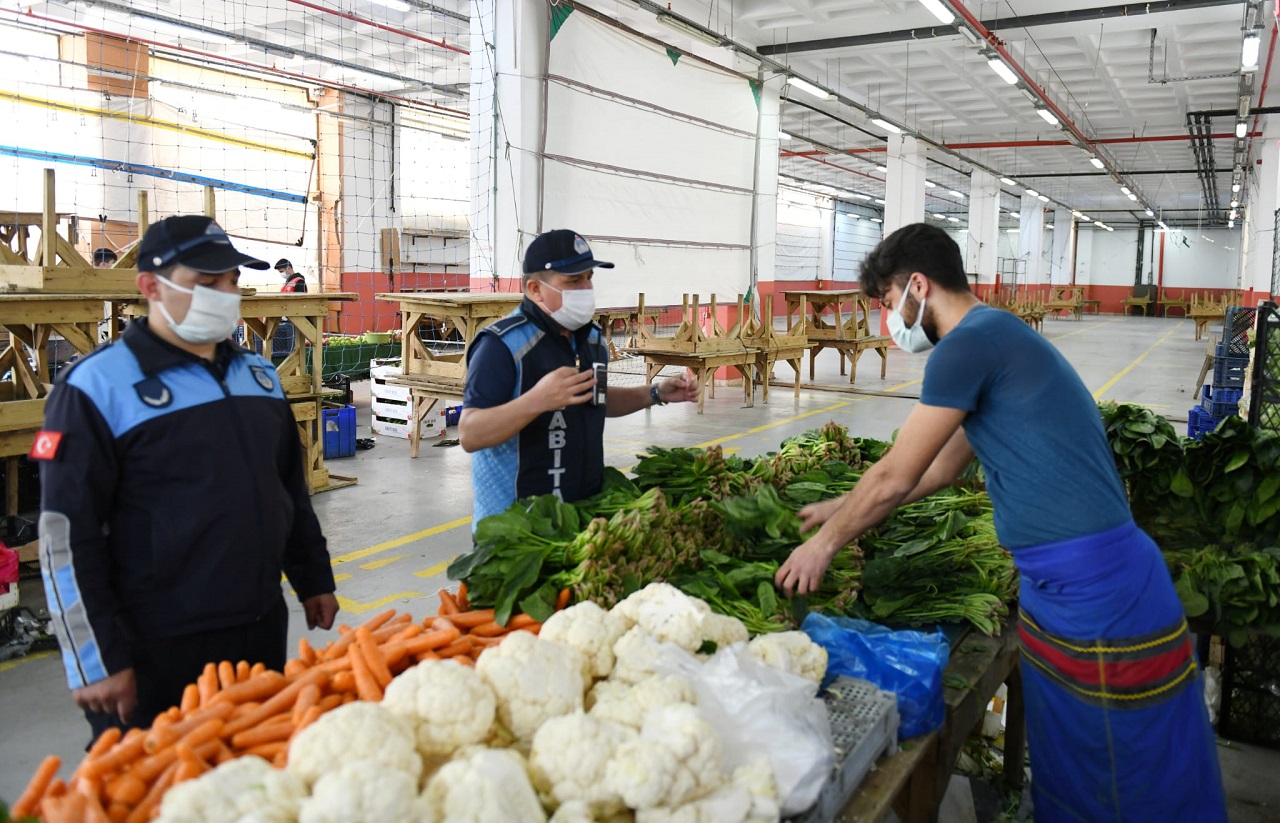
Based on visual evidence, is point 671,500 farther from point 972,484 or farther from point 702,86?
point 702,86

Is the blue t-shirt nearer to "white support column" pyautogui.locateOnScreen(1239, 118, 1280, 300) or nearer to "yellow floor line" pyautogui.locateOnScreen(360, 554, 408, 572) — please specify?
"yellow floor line" pyautogui.locateOnScreen(360, 554, 408, 572)

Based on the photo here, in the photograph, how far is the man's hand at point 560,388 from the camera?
9.30ft

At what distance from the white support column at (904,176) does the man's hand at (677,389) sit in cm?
1894

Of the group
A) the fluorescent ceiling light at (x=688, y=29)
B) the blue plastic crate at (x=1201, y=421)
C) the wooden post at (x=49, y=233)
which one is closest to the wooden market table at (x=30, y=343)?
the wooden post at (x=49, y=233)

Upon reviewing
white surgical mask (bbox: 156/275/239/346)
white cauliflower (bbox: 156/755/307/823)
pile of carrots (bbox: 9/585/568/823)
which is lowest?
pile of carrots (bbox: 9/585/568/823)

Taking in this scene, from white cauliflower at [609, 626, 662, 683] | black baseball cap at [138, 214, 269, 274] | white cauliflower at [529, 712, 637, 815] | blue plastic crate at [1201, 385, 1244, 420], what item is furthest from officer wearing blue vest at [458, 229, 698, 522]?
blue plastic crate at [1201, 385, 1244, 420]

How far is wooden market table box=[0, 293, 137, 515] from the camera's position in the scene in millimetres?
5496

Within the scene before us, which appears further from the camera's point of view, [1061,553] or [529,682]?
[1061,553]

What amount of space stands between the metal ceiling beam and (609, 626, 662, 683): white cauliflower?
1382cm

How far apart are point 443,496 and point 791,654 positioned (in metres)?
5.99

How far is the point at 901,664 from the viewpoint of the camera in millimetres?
2348

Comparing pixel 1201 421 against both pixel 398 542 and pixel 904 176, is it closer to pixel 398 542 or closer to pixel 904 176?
pixel 398 542

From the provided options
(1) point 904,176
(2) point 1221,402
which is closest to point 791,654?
(2) point 1221,402

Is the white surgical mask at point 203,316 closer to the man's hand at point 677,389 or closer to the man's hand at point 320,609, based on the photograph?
the man's hand at point 320,609
